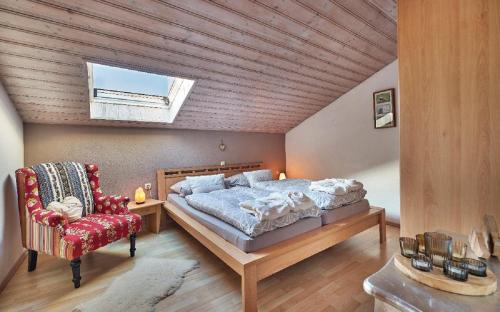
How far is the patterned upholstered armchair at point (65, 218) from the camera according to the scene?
189 centimetres

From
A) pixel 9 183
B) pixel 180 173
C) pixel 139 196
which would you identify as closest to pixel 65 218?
pixel 9 183

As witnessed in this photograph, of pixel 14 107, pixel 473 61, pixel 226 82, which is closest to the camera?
pixel 473 61

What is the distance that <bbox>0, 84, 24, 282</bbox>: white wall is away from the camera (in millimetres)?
1978

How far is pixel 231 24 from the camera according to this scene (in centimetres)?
203

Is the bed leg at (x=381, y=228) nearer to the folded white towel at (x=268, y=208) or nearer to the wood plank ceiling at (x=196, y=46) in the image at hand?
the folded white towel at (x=268, y=208)

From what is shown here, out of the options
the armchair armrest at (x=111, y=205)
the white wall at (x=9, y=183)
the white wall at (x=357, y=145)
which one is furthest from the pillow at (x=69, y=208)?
the white wall at (x=357, y=145)

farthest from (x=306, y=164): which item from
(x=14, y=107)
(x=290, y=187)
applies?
(x=14, y=107)

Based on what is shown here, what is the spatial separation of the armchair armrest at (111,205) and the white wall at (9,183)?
0.69 metres

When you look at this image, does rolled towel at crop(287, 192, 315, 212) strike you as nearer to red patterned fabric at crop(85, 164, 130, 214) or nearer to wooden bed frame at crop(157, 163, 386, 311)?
wooden bed frame at crop(157, 163, 386, 311)

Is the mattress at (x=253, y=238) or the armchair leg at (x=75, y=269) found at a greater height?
the mattress at (x=253, y=238)

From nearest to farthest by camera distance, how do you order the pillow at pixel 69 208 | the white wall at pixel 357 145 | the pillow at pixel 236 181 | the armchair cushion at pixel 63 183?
the pillow at pixel 69 208, the armchair cushion at pixel 63 183, the white wall at pixel 357 145, the pillow at pixel 236 181

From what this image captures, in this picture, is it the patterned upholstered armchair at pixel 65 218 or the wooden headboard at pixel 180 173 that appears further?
the wooden headboard at pixel 180 173

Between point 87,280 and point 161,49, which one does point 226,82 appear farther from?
point 87,280

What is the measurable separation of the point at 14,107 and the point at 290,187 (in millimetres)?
3281
